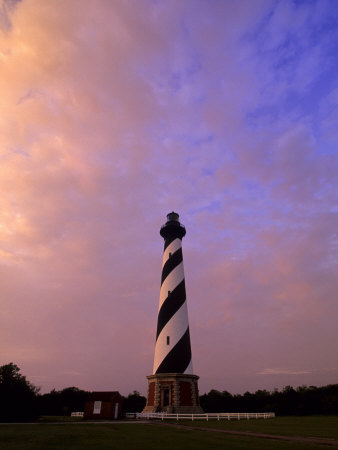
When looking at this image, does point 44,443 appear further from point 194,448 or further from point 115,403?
point 115,403

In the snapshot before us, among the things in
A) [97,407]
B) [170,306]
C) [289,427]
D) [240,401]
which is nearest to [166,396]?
[97,407]

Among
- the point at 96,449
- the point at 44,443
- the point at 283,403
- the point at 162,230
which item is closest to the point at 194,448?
the point at 96,449

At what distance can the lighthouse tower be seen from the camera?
31234mm

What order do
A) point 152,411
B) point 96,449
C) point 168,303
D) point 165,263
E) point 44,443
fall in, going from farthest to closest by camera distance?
1. point 165,263
2. point 168,303
3. point 152,411
4. point 44,443
5. point 96,449

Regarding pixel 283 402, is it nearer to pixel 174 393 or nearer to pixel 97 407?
pixel 174 393

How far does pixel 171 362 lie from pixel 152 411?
15.9ft

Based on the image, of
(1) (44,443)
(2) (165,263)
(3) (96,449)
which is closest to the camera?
(3) (96,449)

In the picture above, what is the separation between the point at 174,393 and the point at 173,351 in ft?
12.9

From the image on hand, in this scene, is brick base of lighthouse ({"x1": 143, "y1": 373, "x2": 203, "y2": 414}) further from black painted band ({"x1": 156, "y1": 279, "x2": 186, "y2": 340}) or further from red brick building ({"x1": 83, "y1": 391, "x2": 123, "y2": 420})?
black painted band ({"x1": 156, "y1": 279, "x2": 186, "y2": 340})

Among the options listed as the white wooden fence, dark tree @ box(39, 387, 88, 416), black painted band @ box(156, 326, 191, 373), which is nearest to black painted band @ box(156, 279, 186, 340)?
black painted band @ box(156, 326, 191, 373)

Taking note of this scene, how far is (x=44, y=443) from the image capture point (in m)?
11.6

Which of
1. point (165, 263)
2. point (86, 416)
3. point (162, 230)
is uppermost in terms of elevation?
point (162, 230)

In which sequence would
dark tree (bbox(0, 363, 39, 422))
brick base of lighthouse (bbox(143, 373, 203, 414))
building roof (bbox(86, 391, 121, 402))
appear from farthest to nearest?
building roof (bbox(86, 391, 121, 402)), brick base of lighthouse (bbox(143, 373, 203, 414)), dark tree (bbox(0, 363, 39, 422))

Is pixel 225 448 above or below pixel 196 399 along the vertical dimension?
below
